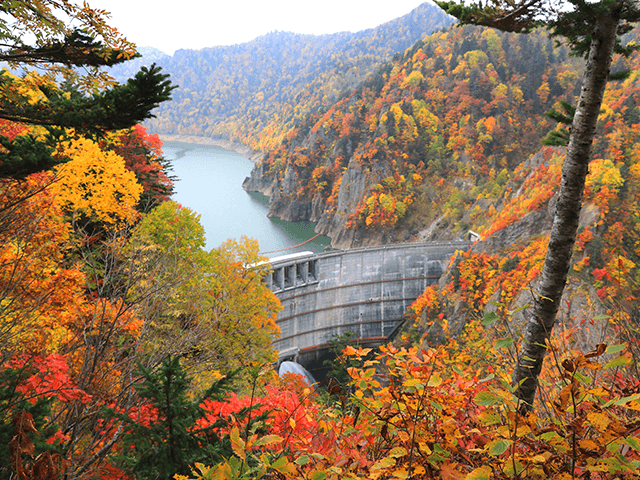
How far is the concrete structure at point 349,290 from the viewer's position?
30609 millimetres

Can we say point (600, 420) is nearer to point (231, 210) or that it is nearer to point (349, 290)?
point (349, 290)

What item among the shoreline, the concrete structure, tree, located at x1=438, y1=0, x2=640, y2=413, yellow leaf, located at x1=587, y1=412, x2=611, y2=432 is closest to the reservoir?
the concrete structure

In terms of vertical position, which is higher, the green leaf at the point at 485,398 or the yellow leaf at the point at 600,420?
the yellow leaf at the point at 600,420

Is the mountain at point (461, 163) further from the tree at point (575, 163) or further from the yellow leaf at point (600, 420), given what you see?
the yellow leaf at point (600, 420)

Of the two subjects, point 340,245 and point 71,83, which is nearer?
point 71,83

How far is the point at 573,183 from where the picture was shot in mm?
3678

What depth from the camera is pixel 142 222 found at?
48.3 feet

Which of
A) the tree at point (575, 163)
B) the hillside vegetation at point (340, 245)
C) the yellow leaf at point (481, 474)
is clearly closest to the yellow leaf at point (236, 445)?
the hillside vegetation at point (340, 245)

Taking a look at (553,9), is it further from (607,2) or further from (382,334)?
(382,334)

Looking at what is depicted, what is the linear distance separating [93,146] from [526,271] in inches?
1071

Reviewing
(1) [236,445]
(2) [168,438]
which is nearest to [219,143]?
(2) [168,438]

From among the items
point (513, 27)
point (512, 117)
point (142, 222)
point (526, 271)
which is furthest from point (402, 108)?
point (513, 27)

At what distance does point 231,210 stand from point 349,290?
38.5 meters

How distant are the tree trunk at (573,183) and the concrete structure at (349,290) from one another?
2614cm
